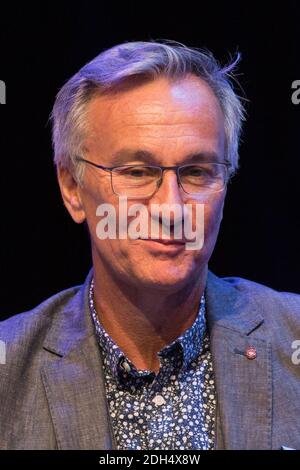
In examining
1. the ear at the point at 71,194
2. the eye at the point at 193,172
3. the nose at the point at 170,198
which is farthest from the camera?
the ear at the point at 71,194

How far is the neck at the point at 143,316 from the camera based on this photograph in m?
2.28

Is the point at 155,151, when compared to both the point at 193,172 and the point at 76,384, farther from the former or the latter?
the point at 76,384

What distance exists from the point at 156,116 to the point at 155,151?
10 cm

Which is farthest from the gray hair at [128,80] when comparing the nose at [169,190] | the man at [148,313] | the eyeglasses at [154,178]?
the nose at [169,190]

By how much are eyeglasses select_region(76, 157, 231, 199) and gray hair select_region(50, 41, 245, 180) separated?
12 cm

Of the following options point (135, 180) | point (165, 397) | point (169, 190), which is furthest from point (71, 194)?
point (165, 397)

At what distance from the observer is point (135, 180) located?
219cm

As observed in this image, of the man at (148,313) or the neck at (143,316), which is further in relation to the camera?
the neck at (143,316)

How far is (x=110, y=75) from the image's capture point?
2.24 metres

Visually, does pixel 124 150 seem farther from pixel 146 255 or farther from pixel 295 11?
pixel 295 11

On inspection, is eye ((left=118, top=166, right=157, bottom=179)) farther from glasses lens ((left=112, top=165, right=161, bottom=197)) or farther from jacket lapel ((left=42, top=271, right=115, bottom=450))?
jacket lapel ((left=42, top=271, right=115, bottom=450))

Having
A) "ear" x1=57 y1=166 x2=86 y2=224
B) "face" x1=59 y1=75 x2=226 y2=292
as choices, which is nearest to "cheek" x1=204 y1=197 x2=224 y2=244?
"face" x1=59 y1=75 x2=226 y2=292

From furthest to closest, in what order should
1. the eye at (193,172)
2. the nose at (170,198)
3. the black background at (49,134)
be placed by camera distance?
the black background at (49,134)
the eye at (193,172)
the nose at (170,198)

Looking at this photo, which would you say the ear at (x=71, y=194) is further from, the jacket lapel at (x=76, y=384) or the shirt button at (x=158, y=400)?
the shirt button at (x=158, y=400)
